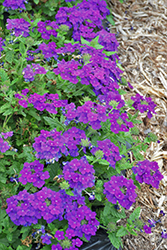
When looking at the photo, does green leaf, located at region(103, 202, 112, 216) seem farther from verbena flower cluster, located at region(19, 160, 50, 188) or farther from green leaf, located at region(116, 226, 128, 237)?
verbena flower cluster, located at region(19, 160, 50, 188)

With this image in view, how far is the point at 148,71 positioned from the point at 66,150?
2697 mm

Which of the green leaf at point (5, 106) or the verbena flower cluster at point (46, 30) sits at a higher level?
the verbena flower cluster at point (46, 30)

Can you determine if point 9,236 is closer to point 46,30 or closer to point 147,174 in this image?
point 147,174

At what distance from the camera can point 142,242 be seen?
8.94ft

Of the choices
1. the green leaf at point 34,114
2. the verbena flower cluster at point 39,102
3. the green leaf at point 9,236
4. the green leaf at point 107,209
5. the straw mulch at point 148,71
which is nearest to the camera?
the green leaf at point 9,236

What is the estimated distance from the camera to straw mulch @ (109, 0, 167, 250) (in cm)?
292

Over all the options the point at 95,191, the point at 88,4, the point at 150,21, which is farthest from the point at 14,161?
the point at 150,21

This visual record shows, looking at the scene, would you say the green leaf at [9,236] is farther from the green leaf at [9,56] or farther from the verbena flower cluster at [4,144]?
the green leaf at [9,56]

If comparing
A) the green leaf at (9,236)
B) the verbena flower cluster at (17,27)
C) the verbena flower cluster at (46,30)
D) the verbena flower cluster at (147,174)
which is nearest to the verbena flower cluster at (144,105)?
the verbena flower cluster at (147,174)

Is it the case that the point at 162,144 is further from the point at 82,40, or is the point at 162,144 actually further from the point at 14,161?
the point at 14,161

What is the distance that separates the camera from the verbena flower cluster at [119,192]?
1891 millimetres

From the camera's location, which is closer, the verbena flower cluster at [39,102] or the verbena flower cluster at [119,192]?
the verbena flower cluster at [119,192]

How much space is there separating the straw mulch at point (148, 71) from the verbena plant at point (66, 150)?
82cm

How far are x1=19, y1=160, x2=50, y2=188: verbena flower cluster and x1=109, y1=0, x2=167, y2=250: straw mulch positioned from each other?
138 centimetres
